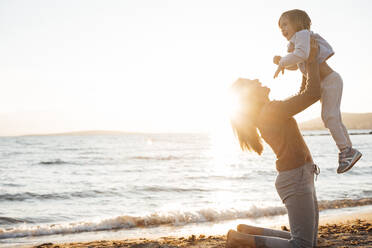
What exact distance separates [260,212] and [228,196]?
280 centimetres

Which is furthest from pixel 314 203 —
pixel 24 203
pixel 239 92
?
pixel 24 203

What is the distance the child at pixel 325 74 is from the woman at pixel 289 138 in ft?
0.52

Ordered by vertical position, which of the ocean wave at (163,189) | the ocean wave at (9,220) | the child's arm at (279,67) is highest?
the child's arm at (279,67)

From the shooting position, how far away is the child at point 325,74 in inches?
151

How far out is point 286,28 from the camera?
4.04m

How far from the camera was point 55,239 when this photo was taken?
7242mm

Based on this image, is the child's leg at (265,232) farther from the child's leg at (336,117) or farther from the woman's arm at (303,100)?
the woman's arm at (303,100)

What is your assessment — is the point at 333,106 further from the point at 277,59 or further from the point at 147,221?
the point at 147,221

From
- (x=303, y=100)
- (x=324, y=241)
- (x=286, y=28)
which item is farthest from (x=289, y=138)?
(x=324, y=241)

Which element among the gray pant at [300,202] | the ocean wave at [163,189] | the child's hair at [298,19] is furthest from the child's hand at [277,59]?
the ocean wave at [163,189]

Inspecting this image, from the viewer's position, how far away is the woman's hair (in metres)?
3.89

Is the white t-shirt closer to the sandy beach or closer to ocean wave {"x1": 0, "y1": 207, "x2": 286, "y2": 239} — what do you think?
the sandy beach

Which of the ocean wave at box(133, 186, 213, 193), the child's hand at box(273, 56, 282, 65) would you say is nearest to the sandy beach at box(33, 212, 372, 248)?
the child's hand at box(273, 56, 282, 65)

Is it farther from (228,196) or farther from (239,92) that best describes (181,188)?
(239,92)
